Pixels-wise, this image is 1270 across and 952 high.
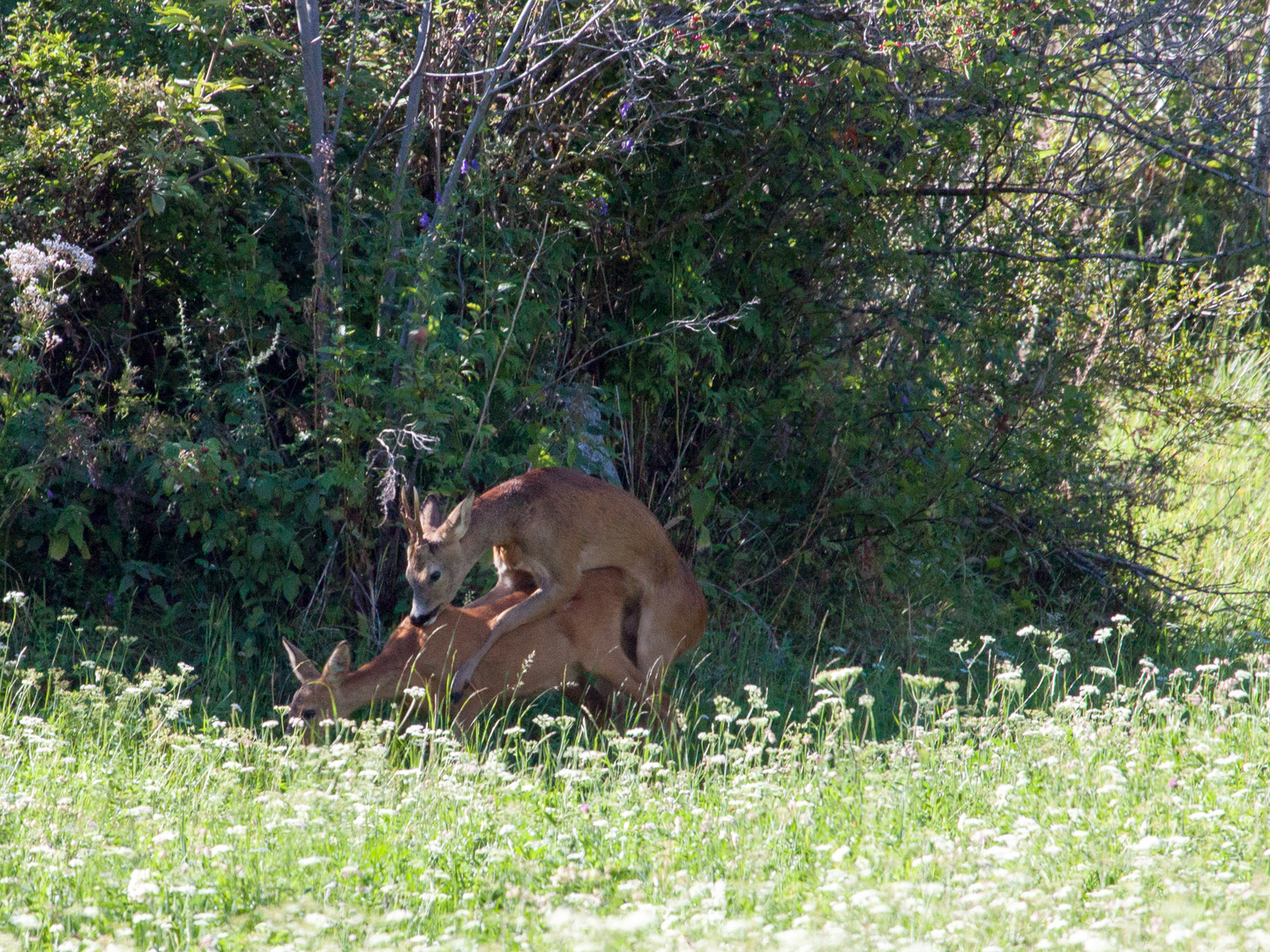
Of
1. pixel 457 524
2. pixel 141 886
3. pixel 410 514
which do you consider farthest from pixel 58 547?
pixel 141 886

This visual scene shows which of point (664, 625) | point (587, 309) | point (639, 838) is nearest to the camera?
point (639, 838)

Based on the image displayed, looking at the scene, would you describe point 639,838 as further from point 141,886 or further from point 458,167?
point 458,167

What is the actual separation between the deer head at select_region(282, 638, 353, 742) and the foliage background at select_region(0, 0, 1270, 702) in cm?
67

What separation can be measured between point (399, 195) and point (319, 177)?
15.6 inches

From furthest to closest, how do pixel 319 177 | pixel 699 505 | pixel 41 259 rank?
1. pixel 699 505
2. pixel 319 177
3. pixel 41 259

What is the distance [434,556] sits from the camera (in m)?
6.65

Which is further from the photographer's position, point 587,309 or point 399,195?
point 587,309

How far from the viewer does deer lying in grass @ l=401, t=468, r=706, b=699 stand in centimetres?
666

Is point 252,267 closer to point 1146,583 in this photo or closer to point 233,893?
point 233,893

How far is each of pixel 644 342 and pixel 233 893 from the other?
469 centimetres

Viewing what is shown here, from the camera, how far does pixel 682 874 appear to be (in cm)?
431

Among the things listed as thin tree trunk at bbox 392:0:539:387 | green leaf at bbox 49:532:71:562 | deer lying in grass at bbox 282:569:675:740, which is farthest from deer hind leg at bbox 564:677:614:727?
green leaf at bbox 49:532:71:562

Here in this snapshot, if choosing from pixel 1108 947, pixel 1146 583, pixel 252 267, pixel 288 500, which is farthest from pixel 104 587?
pixel 1146 583

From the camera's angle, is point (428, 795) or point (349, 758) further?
point (349, 758)
